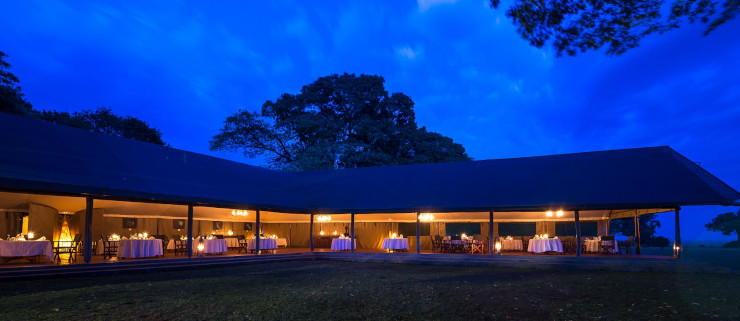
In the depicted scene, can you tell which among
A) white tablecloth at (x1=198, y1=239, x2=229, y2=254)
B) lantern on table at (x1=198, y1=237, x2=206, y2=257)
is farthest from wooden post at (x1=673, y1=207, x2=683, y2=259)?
lantern on table at (x1=198, y1=237, x2=206, y2=257)

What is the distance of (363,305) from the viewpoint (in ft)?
27.8

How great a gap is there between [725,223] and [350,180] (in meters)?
71.6

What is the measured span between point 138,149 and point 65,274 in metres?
5.44

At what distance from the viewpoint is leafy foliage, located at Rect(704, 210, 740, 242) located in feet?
230

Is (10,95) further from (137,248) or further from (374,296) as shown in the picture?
(374,296)

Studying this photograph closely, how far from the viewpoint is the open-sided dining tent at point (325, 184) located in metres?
13.3

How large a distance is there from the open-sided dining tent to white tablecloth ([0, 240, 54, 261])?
1.13m

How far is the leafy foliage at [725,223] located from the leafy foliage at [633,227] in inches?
646

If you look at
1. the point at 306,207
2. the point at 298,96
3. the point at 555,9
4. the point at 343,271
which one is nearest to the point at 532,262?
the point at 343,271

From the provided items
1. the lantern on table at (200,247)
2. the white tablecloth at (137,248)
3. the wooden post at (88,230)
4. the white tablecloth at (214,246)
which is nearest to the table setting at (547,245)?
the white tablecloth at (214,246)

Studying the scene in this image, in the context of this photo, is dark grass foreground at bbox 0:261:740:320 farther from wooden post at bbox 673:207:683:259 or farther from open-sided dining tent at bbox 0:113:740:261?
open-sided dining tent at bbox 0:113:740:261

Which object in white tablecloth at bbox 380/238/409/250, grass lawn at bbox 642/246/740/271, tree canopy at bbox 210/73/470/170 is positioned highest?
tree canopy at bbox 210/73/470/170

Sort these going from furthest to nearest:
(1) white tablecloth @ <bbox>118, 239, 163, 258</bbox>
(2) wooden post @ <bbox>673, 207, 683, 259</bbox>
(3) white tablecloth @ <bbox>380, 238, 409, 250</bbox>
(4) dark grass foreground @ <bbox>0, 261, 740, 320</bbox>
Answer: (3) white tablecloth @ <bbox>380, 238, 409, 250</bbox> → (2) wooden post @ <bbox>673, 207, 683, 259</bbox> → (1) white tablecloth @ <bbox>118, 239, 163, 258</bbox> → (4) dark grass foreground @ <bbox>0, 261, 740, 320</bbox>

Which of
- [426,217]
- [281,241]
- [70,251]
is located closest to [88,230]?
[70,251]
